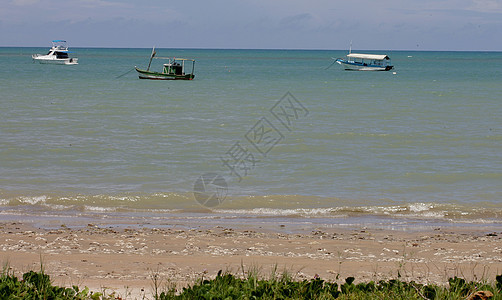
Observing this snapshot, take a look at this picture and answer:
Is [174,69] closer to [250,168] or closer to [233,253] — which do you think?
[250,168]

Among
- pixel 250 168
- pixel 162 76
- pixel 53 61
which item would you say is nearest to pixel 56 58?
pixel 53 61

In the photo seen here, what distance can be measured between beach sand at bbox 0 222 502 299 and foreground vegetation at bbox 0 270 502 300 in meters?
1.11

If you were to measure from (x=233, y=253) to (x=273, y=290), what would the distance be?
12.1 ft

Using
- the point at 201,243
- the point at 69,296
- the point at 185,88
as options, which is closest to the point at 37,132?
the point at 201,243

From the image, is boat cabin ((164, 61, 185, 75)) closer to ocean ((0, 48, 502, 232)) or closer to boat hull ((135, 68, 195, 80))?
boat hull ((135, 68, 195, 80))

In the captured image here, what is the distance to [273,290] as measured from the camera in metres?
5.70

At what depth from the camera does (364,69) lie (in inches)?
3693

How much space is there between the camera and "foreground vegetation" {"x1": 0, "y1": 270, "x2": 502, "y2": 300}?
558 cm

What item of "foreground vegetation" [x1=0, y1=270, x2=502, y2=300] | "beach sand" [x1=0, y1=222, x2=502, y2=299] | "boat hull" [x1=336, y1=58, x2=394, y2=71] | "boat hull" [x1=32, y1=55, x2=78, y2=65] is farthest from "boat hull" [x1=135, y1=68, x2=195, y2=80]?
"foreground vegetation" [x1=0, y1=270, x2=502, y2=300]

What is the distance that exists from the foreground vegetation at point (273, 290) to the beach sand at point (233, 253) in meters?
1.11

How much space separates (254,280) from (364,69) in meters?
90.4

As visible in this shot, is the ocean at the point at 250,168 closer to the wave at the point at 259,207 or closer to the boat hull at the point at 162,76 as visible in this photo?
the wave at the point at 259,207

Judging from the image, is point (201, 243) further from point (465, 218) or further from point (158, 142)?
point (158, 142)

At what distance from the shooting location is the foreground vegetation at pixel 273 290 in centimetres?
558
